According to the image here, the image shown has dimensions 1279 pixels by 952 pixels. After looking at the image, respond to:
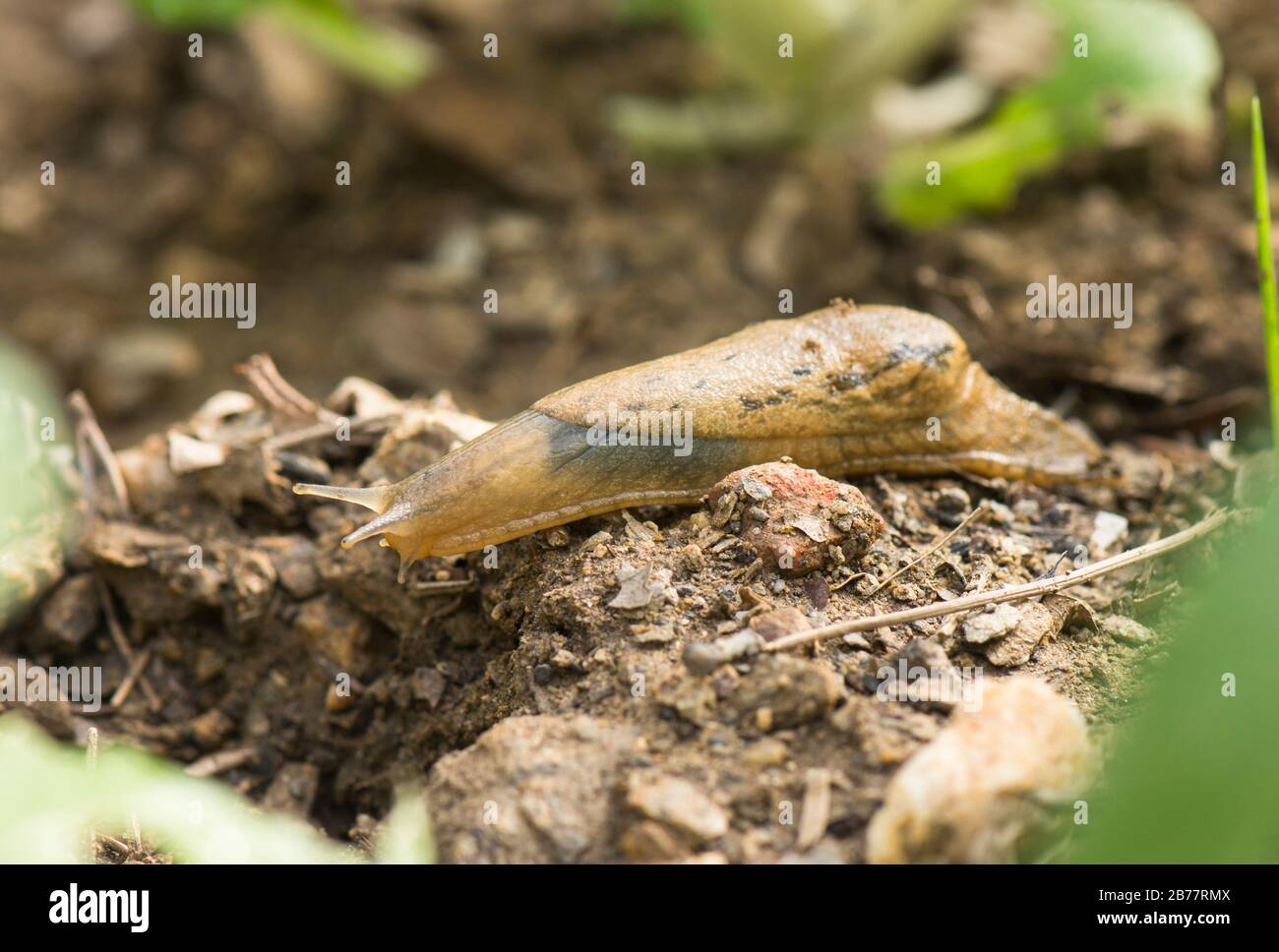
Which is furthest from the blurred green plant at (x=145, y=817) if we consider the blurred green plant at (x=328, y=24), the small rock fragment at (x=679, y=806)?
the blurred green plant at (x=328, y=24)

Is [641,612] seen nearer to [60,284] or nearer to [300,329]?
[300,329]

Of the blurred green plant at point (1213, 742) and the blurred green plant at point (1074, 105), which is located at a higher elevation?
the blurred green plant at point (1074, 105)

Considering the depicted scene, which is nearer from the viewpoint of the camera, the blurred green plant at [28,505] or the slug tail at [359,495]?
the slug tail at [359,495]

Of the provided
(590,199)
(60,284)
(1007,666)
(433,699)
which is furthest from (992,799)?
(60,284)

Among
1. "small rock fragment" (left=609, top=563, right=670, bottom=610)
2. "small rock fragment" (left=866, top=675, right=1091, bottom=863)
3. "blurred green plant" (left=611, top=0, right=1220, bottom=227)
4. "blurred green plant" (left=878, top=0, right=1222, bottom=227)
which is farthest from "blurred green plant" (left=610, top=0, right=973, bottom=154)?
"small rock fragment" (left=866, top=675, right=1091, bottom=863)

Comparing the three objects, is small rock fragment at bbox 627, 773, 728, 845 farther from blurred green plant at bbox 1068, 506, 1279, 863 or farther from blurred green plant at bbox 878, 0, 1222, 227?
blurred green plant at bbox 878, 0, 1222, 227

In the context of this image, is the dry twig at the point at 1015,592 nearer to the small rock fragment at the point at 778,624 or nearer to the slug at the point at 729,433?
the small rock fragment at the point at 778,624
